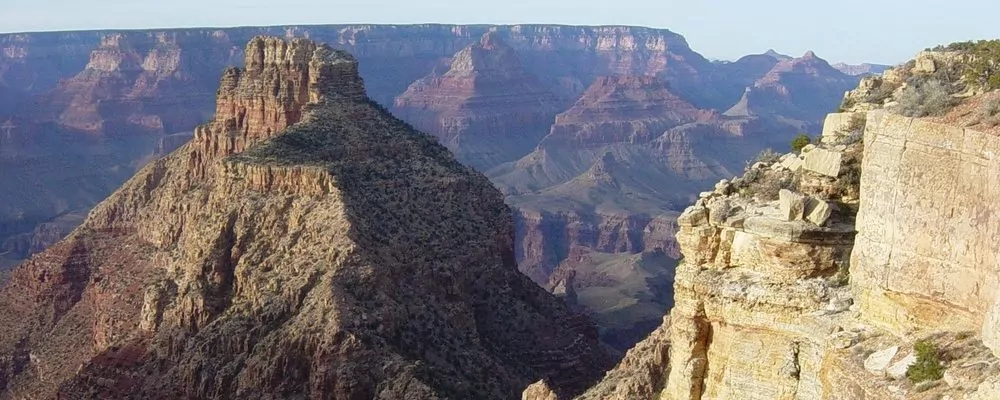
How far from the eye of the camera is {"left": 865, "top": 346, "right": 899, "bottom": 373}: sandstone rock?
18.0 metres

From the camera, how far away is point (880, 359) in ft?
59.9

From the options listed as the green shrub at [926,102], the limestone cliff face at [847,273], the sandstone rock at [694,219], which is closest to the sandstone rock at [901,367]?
the limestone cliff face at [847,273]

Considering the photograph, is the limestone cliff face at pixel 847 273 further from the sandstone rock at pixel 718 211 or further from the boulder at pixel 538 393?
the boulder at pixel 538 393

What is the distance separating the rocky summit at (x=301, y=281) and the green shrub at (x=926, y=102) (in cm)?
2557

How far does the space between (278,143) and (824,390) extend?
146 feet

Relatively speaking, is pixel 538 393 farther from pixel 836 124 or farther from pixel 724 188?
pixel 724 188

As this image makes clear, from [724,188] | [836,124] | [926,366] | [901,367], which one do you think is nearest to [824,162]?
[724,188]

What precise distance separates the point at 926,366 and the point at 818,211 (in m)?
4.37

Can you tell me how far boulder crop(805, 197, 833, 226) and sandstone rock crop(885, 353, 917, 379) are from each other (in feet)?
12.0

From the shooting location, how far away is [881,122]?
19.2 meters

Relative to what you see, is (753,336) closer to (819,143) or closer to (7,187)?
(819,143)

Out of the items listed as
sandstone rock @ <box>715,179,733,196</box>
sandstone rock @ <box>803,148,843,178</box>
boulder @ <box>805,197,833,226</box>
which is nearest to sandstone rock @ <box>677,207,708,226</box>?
sandstone rock @ <box>715,179,733,196</box>

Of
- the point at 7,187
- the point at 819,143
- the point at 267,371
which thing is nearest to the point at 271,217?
the point at 267,371

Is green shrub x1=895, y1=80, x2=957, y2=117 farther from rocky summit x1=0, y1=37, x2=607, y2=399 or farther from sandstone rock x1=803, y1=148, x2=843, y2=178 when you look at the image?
rocky summit x1=0, y1=37, x2=607, y2=399
